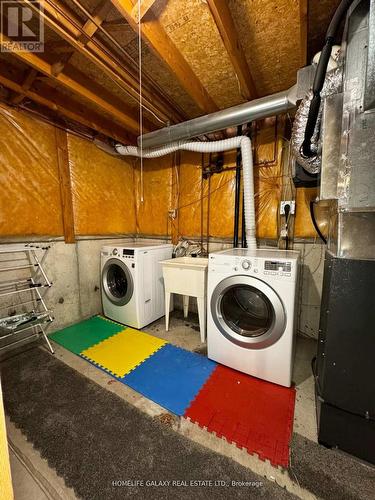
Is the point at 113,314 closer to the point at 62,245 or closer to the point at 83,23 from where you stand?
the point at 62,245

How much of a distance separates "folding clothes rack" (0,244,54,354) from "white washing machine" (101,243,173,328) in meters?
0.68

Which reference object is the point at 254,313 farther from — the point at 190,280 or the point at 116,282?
the point at 116,282

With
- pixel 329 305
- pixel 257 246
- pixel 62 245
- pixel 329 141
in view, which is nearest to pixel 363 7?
pixel 329 141

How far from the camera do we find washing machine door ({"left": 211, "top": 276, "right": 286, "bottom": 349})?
153 centimetres

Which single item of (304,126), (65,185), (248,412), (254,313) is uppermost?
(304,126)

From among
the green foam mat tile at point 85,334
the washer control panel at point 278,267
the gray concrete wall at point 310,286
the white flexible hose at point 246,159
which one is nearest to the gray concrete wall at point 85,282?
the gray concrete wall at point 310,286

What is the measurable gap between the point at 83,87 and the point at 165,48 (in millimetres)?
859

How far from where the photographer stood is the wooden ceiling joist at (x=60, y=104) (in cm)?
172

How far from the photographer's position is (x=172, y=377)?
5.60 ft

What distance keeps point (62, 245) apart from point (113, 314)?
1.08 meters

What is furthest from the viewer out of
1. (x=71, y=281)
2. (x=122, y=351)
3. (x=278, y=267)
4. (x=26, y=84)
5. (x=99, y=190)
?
(x=99, y=190)

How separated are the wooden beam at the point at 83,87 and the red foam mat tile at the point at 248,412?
2.70 metres

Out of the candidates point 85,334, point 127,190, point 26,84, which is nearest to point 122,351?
point 85,334

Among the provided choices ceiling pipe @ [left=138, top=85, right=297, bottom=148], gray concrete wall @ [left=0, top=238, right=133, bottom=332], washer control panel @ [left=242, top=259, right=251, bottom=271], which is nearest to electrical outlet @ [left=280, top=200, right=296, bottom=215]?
ceiling pipe @ [left=138, top=85, right=297, bottom=148]
